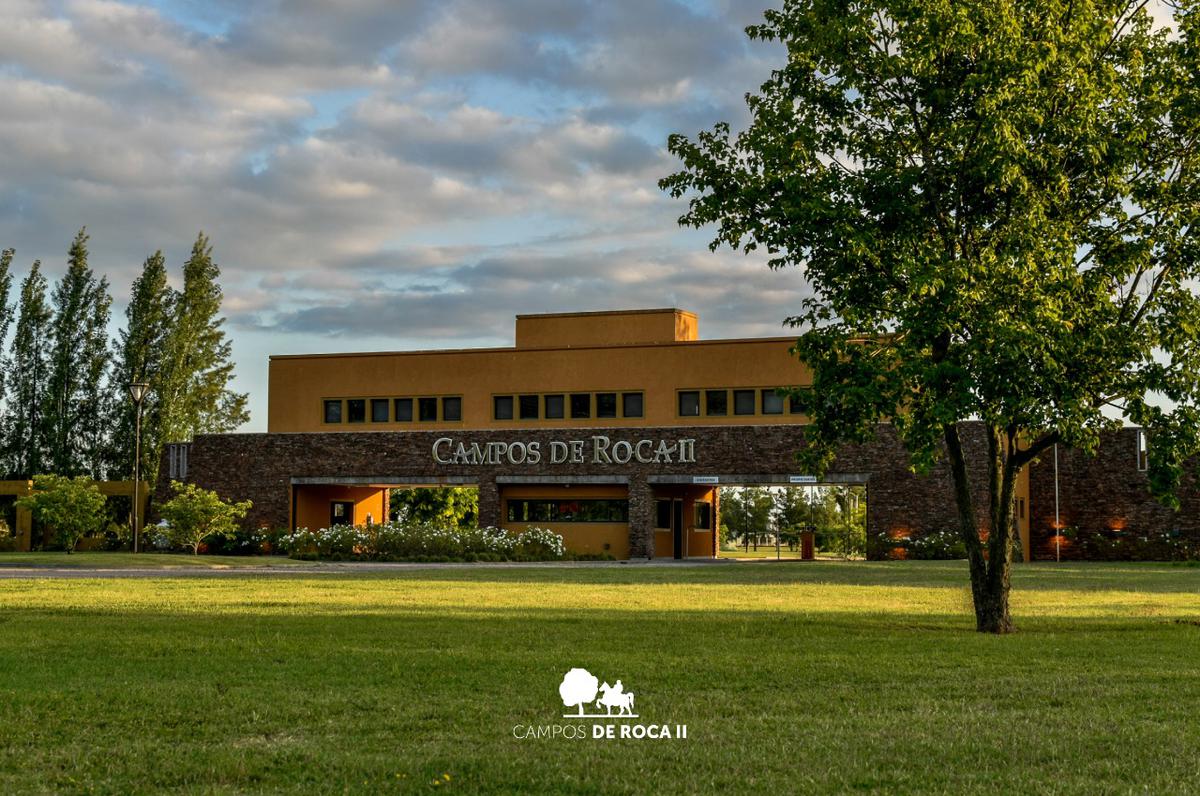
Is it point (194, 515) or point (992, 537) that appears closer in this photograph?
point (992, 537)

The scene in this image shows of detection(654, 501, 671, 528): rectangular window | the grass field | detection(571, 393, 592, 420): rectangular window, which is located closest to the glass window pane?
detection(571, 393, 592, 420): rectangular window

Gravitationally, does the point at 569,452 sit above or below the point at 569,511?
above

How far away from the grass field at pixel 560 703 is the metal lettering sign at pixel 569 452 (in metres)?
30.7

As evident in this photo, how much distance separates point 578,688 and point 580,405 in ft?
150

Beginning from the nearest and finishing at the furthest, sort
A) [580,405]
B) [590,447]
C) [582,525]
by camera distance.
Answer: [590,447]
[582,525]
[580,405]

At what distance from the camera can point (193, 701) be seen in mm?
10562

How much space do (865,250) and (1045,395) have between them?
2.76 m

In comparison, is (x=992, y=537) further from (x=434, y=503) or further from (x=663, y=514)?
(x=434, y=503)

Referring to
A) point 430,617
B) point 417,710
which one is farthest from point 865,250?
point 417,710

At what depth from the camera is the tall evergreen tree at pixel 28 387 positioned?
240 ft

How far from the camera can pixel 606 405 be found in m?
56.0

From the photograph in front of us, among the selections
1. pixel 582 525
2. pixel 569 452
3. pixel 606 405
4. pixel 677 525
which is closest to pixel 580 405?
pixel 606 405

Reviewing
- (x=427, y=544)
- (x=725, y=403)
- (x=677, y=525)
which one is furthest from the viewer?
(x=677, y=525)

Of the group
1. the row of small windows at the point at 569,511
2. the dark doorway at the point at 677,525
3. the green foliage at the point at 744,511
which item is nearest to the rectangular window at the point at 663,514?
the dark doorway at the point at 677,525
